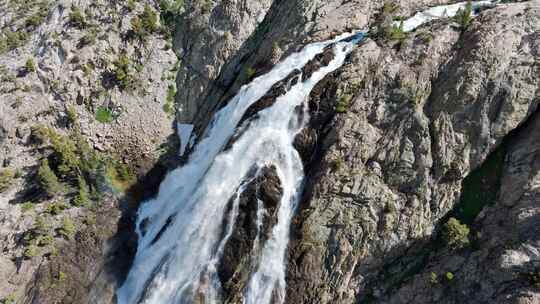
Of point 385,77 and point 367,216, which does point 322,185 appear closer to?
point 367,216

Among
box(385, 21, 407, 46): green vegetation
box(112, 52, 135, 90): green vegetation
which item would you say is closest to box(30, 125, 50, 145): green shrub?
box(112, 52, 135, 90): green vegetation

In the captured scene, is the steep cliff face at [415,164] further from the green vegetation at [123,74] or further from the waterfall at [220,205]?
the green vegetation at [123,74]

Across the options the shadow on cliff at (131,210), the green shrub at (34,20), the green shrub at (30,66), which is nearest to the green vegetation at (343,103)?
the shadow on cliff at (131,210)

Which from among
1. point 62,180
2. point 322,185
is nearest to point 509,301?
point 322,185

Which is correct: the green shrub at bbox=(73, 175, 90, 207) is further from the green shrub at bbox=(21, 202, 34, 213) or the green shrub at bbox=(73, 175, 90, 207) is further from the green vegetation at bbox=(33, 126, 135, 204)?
the green shrub at bbox=(21, 202, 34, 213)

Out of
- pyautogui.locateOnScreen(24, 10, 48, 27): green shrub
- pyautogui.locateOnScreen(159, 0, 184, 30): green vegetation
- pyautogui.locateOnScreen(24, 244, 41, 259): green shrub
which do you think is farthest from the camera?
pyautogui.locateOnScreen(159, 0, 184, 30): green vegetation
